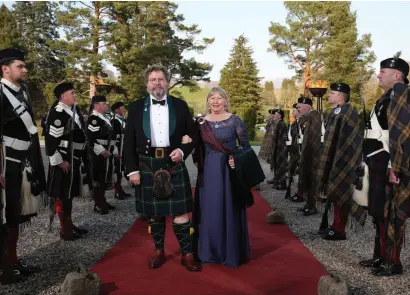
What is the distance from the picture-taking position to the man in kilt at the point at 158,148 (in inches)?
162

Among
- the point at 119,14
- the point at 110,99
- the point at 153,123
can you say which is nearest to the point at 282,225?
the point at 153,123

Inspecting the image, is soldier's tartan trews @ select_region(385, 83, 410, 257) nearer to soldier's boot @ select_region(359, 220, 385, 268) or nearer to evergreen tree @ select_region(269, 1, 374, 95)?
soldier's boot @ select_region(359, 220, 385, 268)

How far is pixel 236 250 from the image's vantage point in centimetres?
438

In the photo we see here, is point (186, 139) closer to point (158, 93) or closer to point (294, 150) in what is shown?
point (158, 93)

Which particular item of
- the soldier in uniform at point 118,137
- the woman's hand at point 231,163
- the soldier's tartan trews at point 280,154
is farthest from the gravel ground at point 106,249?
the soldier's tartan trews at point 280,154

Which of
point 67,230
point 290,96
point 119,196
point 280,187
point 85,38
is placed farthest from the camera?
point 290,96

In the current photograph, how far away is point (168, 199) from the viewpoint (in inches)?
163

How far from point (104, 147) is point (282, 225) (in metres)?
3.46

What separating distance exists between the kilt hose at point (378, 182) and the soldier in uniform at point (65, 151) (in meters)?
3.68

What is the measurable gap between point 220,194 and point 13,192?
2118 mm

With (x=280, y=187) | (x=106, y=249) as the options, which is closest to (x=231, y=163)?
(x=106, y=249)

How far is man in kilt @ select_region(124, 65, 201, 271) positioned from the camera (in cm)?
412

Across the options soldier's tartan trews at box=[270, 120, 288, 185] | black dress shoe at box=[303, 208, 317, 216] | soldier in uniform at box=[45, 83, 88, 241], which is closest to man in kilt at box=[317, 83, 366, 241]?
black dress shoe at box=[303, 208, 317, 216]

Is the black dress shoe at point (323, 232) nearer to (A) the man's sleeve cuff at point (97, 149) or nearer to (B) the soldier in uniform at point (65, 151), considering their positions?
(B) the soldier in uniform at point (65, 151)
